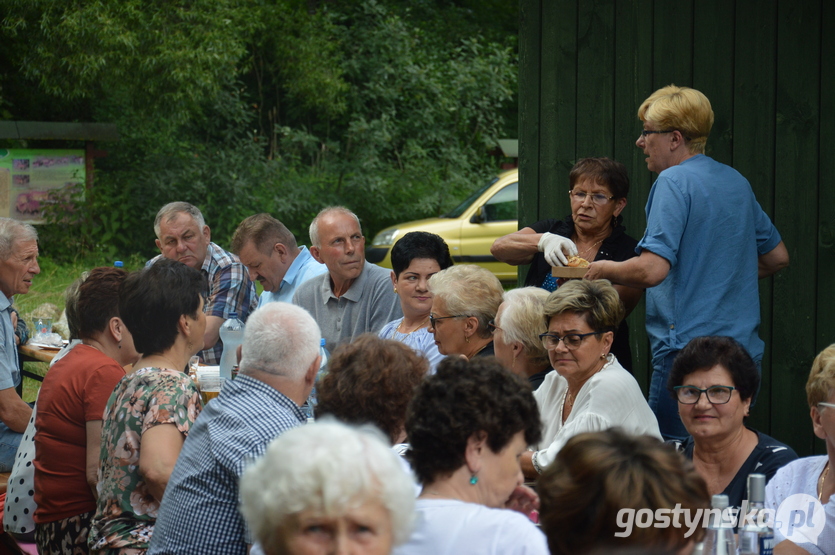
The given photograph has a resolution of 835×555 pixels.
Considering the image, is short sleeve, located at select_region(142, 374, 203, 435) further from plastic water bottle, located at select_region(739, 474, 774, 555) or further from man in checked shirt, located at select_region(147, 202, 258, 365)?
man in checked shirt, located at select_region(147, 202, 258, 365)

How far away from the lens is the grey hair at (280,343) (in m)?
2.68

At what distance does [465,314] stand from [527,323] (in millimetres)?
410

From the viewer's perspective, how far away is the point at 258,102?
56.4 ft

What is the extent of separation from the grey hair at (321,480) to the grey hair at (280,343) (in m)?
0.93

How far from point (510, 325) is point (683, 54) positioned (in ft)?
5.98

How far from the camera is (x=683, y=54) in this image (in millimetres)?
4430

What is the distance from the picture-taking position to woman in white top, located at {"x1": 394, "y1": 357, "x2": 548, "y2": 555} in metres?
1.97

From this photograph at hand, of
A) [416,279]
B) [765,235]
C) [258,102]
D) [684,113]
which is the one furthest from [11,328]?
[258,102]

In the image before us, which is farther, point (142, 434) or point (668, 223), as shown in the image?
point (668, 223)

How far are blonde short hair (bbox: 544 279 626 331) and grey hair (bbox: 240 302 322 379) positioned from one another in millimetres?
945

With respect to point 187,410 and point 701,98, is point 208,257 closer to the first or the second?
point 187,410

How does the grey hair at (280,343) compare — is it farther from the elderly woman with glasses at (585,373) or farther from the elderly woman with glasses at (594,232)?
the elderly woman with glasses at (594,232)

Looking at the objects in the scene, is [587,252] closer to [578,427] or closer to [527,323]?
[527,323]

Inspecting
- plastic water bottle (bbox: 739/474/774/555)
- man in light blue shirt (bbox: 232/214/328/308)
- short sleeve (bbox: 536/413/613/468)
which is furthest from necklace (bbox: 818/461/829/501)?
man in light blue shirt (bbox: 232/214/328/308)
